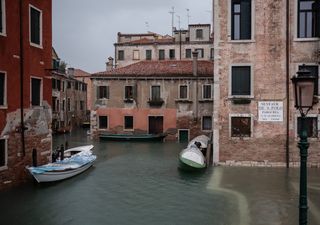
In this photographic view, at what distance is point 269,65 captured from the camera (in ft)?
57.0

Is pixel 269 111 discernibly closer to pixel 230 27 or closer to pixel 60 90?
pixel 230 27

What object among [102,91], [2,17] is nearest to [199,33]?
[102,91]

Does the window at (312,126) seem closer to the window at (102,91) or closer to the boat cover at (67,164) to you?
the boat cover at (67,164)

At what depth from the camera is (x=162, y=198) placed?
12781 mm

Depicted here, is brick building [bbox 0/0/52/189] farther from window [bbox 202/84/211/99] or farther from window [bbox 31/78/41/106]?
window [bbox 202/84/211/99]

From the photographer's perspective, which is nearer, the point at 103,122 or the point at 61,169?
the point at 61,169

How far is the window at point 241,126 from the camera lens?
17734 millimetres

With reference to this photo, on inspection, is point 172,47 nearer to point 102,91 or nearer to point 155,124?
point 102,91

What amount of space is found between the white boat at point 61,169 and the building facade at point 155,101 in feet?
41.1

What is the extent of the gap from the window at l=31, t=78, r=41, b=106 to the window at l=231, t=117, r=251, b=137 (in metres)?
8.51

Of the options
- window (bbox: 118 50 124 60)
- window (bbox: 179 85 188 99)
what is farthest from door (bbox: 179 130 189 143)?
window (bbox: 118 50 124 60)

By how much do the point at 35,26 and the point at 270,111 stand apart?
34.6 feet

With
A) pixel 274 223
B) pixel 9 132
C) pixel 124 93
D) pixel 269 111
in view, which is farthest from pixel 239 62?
pixel 124 93

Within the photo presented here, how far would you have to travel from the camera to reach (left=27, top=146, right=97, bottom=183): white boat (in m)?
14.2
